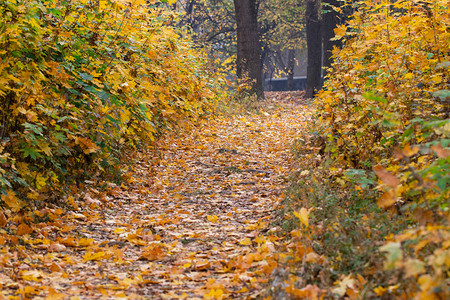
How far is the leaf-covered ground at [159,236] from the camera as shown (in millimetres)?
3119

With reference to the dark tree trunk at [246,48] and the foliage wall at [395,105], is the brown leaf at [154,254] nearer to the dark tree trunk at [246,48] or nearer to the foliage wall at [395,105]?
the foliage wall at [395,105]

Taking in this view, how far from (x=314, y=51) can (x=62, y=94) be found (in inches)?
594

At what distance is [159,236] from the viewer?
168 inches

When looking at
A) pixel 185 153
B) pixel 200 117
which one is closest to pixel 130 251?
pixel 185 153

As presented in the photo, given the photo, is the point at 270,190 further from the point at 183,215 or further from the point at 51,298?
the point at 51,298

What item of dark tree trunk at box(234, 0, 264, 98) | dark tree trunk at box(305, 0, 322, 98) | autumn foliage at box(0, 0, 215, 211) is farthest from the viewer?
dark tree trunk at box(305, 0, 322, 98)

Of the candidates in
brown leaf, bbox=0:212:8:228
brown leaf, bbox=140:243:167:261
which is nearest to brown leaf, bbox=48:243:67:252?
brown leaf, bbox=0:212:8:228

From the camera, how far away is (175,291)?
308cm

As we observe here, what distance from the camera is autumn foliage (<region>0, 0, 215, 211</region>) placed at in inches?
164

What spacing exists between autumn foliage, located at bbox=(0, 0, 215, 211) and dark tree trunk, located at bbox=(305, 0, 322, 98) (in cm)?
1230

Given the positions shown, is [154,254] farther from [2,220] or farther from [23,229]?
[2,220]

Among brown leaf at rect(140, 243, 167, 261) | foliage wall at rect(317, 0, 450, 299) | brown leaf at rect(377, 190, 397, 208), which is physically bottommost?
brown leaf at rect(140, 243, 167, 261)

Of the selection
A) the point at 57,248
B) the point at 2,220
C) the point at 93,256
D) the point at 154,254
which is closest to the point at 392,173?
the point at 154,254

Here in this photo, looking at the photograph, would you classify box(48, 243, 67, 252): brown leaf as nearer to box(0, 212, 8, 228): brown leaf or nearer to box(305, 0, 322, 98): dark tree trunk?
box(0, 212, 8, 228): brown leaf
